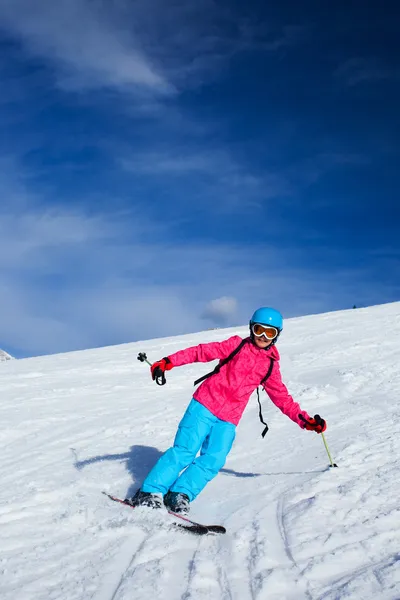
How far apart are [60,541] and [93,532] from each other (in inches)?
10.1

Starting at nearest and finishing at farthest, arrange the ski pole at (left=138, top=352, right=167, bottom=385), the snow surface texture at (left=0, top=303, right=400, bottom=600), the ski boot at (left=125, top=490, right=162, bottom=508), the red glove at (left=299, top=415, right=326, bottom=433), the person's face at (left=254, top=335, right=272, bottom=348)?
the snow surface texture at (left=0, top=303, right=400, bottom=600), the ski boot at (left=125, top=490, right=162, bottom=508), the ski pole at (left=138, top=352, right=167, bottom=385), the person's face at (left=254, top=335, right=272, bottom=348), the red glove at (left=299, top=415, right=326, bottom=433)

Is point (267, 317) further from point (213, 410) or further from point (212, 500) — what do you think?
point (212, 500)

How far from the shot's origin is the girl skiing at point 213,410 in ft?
15.1

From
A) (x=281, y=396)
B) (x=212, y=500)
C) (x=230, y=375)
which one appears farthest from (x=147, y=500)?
(x=281, y=396)

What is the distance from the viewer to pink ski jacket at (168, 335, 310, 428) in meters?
4.95

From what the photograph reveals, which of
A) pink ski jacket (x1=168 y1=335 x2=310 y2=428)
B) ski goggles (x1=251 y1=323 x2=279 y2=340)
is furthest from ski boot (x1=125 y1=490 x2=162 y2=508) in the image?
ski goggles (x1=251 y1=323 x2=279 y2=340)

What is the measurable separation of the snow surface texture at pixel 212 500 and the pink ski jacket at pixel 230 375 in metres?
0.83

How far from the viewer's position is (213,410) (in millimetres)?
4914

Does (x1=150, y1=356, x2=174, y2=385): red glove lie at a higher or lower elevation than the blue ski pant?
higher

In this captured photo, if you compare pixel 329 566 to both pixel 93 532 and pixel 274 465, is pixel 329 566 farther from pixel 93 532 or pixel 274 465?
pixel 274 465

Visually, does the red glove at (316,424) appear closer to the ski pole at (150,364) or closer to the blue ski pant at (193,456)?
the blue ski pant at (193,456)

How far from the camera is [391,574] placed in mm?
3010

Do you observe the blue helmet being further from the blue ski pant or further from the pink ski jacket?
the blue ski pant

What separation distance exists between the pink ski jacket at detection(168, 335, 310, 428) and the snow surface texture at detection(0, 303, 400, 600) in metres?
0.83
